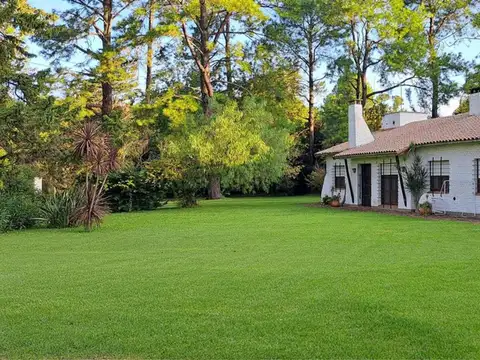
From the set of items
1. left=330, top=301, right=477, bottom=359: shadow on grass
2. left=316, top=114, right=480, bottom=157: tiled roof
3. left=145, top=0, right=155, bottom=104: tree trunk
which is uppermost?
left=145, top=0, right=155, bottom=104: tree trunk

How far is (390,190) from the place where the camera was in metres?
27.2

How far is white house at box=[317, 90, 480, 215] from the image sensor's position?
73.0 feet

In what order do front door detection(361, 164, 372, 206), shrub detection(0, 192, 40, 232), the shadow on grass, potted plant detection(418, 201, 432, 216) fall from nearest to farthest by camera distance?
the shadow on grass
shrub detection(0, 192, 40, 232)
potted plant detection(418, 201, 432, 216)
front door detection(361, 164, 372, 206)

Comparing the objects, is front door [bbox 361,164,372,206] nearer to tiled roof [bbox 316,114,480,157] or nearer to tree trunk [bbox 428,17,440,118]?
tiled roof [bbox 316,114,480,157]

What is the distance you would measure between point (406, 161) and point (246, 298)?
19631 millimetres

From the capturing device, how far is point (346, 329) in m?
6.14

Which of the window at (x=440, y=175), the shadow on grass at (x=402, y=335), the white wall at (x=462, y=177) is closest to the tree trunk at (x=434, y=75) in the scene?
the window at (x=440, y=175)

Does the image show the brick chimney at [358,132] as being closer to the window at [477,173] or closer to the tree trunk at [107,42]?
the window at [477,173]

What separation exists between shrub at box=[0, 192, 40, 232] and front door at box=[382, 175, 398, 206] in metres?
16.6

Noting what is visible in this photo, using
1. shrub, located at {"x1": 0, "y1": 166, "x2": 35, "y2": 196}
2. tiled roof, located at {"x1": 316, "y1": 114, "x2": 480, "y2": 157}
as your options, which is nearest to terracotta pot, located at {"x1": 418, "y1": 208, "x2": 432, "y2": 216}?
tiled roof, located at {"x1": 316, "y1": 114, "x2": 480, "y2": 157}

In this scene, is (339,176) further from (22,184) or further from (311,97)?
(311,97)

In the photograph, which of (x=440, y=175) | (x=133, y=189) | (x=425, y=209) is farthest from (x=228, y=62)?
(x=425, y=209)

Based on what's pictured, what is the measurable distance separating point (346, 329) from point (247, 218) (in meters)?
16.1

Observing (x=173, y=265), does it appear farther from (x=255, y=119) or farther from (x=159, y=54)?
(x=159, y=54)
